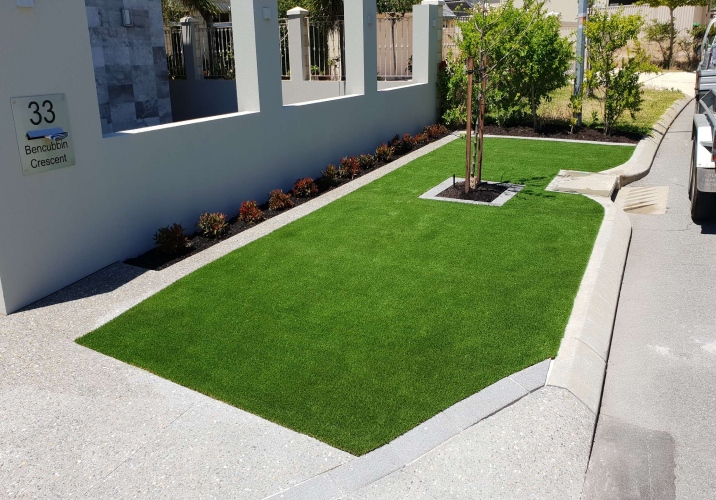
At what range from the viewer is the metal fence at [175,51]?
50.0ft

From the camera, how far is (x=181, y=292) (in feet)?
22.0

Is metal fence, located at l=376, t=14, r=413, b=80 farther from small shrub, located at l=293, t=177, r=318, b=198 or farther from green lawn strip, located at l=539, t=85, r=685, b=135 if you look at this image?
small shrub, located at l=293, t=177, r=318, b=198

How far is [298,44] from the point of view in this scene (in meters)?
15.0

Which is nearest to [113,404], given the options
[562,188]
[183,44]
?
[562,188]

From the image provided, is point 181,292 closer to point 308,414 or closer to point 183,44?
point 308,414

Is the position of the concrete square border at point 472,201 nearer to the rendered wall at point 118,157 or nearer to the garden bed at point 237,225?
the garden bed at point 237,225

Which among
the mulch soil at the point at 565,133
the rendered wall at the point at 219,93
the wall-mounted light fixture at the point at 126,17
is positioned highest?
the wall-mounted light fixture at the point at 126,17

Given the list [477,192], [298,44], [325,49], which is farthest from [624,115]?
[477,192]

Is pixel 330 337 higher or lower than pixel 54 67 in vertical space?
lower

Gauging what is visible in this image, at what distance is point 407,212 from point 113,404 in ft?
17.9

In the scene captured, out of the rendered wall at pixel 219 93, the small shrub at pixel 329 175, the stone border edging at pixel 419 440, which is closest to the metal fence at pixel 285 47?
the rendered wall at pixel 219 93

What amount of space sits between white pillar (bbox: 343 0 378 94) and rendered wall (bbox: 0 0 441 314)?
17cm

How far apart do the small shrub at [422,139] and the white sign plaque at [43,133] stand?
8.93 metres

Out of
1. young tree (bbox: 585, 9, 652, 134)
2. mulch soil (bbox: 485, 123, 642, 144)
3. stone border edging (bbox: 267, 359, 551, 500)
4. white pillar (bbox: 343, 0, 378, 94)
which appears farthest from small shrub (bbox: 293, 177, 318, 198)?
young tree (bbox: 585, 9, 652, 134)
